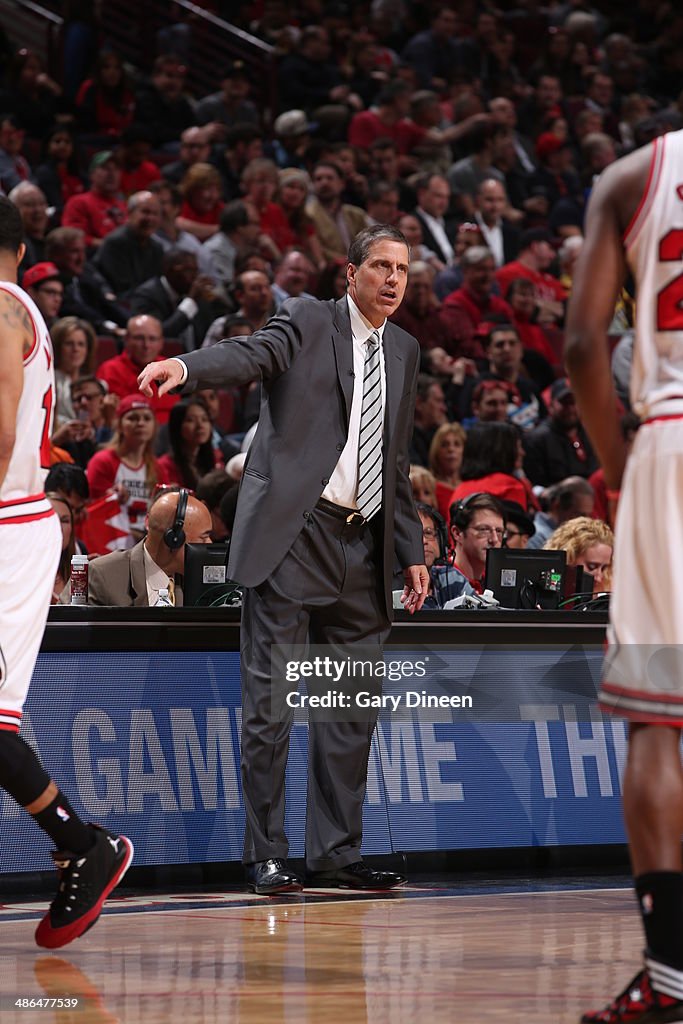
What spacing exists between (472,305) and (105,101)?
382 cm

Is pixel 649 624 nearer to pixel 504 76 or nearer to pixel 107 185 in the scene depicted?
pixel 107 185

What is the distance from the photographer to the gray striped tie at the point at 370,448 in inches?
226

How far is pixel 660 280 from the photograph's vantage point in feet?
10.7

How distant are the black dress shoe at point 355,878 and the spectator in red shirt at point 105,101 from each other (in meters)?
9.29

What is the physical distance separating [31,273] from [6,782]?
6.34 metres

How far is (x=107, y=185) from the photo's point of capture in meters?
12.0

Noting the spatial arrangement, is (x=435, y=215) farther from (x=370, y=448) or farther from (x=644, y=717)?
(x=644, y=717)

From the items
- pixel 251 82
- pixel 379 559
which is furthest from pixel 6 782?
pixel 251 82

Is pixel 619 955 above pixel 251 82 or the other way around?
the other way around

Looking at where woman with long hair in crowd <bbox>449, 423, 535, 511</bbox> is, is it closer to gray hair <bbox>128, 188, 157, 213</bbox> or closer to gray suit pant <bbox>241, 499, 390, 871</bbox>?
gray suit pant <bbox>241, 499, 390, 871</bbox>

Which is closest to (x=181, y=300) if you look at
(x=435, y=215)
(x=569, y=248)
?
(x=435, y=215)

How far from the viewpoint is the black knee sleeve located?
4.14 metres

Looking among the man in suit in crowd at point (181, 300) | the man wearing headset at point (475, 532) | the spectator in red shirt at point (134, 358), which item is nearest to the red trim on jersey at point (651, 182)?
the man wearing headset at point (475, 532)

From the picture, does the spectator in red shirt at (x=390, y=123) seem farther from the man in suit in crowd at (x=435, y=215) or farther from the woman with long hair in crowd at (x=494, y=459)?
the woman with long hair in crowd at (x=494, y=459)
